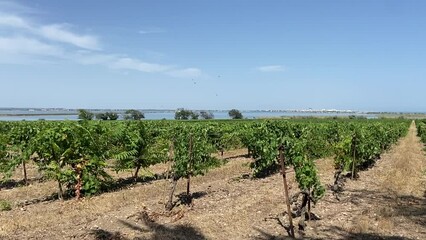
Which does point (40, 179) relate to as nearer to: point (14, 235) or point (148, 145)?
point (148, 145)

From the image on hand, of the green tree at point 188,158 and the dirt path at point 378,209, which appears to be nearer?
the dirt path at point 378,209

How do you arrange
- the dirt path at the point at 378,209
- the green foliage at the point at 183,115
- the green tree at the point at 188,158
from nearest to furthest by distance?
the dirt path at the point at 378,209 → the green tree at the point at 188,158 → the green foliage at the point at 183,115

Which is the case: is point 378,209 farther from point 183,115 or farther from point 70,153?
point 183,115

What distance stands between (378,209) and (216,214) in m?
5.07

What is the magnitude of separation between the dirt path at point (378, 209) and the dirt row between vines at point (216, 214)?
0.08 feet

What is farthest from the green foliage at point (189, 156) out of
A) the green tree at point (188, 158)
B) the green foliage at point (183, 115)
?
the green foliage at point (183, 115)

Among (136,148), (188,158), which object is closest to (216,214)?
(188,158)

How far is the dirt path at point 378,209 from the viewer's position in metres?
10.1

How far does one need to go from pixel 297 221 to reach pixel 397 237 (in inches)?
98.2

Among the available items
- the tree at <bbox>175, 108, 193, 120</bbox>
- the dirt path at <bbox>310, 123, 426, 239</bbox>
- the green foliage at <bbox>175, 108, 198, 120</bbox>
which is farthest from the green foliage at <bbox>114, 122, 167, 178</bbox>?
the tree at <bbox>175, 108, 193, 120</bbox>

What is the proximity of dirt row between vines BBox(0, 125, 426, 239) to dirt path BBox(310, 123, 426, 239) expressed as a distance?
25 mm

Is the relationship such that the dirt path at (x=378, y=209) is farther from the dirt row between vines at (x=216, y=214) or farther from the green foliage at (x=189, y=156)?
the green foliage at (x=189, y=156)

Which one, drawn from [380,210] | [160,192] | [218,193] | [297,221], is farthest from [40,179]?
[380,210]

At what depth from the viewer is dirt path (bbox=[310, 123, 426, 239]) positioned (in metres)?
10.1
